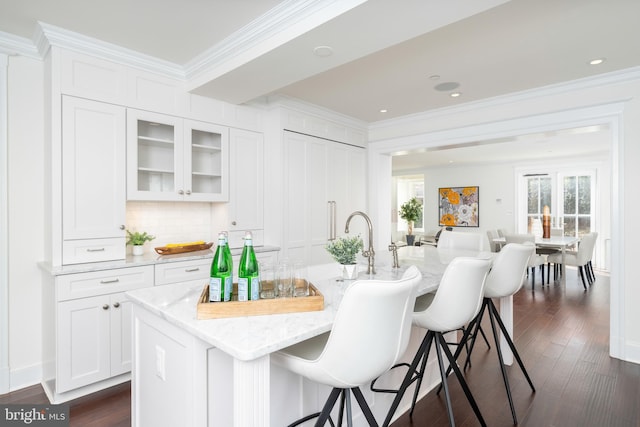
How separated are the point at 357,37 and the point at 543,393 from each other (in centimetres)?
277

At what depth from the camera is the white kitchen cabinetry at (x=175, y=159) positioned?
2834 mm

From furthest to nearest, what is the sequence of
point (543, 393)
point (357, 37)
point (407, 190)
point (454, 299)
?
point (407, 190) → point (543, 393) → point (357, 37) → point (454, 299)

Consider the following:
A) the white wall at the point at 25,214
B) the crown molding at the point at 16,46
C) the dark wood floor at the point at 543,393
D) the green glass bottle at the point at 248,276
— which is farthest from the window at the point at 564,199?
the crown molding at the point at 16,46

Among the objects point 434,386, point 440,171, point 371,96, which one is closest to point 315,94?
point 371,96

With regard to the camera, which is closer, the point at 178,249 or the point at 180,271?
the point at 180,271

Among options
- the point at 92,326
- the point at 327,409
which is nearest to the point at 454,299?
the point at 327,409

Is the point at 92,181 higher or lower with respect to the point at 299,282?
higher

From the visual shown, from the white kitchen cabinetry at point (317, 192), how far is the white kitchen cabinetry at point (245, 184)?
29cm

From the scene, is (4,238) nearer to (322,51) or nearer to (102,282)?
(102,282)

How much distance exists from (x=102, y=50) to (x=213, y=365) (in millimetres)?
2577

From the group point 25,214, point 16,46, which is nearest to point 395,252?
point 25,214

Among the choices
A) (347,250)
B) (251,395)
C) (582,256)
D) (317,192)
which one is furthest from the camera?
(582,256)

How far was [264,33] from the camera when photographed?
92.7 inches

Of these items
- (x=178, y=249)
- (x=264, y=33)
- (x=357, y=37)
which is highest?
(x=264, y=33)
